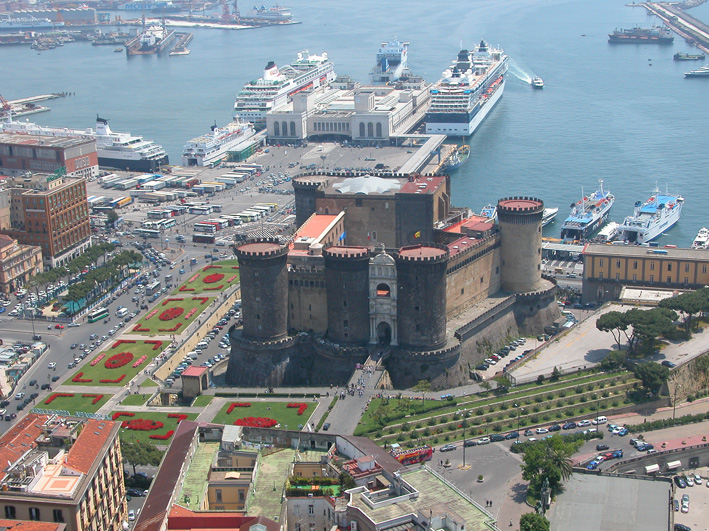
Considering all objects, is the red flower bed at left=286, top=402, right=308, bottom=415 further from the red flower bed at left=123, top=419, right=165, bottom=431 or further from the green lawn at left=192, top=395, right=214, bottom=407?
the red flower bed at left=123, top=419, right=165, bottom=431

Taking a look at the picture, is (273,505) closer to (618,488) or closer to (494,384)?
(618,488)

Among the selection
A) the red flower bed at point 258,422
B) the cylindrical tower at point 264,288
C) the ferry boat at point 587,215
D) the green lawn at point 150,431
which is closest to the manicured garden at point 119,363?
the green lawn at point 150,431

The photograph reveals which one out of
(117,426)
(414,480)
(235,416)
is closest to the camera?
(414,480)

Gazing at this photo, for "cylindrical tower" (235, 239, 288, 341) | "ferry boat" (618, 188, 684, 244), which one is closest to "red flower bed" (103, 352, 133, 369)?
"cylindrical tower" (235, 239, 288, 341)

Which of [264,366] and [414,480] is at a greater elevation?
[414,480]

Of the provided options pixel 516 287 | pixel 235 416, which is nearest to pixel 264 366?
pixel 235 416
